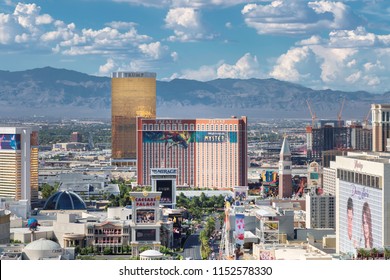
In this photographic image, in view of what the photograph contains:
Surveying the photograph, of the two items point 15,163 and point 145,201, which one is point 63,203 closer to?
point 15,163

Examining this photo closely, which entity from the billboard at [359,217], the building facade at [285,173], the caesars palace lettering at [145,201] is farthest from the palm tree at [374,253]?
the building facade at [285,173]

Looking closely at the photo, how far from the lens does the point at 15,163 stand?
97.1ft

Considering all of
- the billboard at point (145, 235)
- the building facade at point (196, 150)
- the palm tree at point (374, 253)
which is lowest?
the billboard at point (145, 235)

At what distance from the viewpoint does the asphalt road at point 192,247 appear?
64.9 ft

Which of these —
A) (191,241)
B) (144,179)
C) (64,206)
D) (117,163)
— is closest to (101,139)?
(117,163)

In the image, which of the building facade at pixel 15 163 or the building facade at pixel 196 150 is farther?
the building facade at pixel 196 150

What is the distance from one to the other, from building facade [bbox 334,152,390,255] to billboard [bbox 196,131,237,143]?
60.9 feet

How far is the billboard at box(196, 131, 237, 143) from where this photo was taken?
3625cm

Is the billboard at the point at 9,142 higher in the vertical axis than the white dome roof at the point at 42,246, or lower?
higher

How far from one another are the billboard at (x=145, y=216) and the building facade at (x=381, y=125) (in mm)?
13501

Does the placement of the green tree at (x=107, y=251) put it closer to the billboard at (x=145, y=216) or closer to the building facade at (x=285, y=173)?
the billboard at (x=145, y=216)

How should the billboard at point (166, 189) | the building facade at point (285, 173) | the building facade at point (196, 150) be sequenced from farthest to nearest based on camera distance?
the building facade at point (196, 150)
the building facade at point (285, 173)
the billboard at point (166, 189)

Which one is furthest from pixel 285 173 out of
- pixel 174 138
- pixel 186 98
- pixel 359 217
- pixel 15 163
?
pixel 359 217

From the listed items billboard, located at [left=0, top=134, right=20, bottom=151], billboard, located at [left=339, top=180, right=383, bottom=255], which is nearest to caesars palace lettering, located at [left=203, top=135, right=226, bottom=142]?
billboard, located at [left=0, top=134, right=20, bottom=151]
